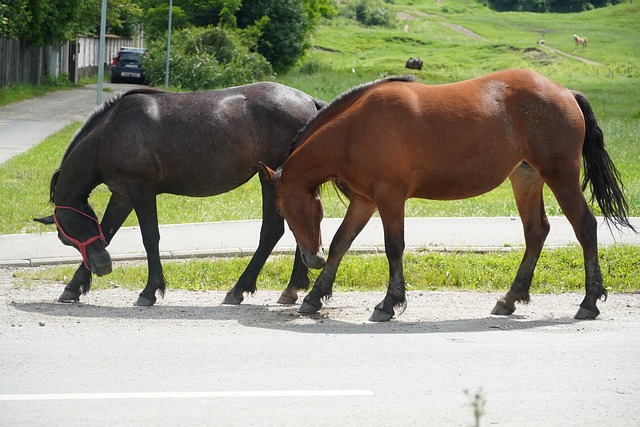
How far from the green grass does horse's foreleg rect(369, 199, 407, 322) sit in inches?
73.3

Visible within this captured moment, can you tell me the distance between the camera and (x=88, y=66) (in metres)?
60.9

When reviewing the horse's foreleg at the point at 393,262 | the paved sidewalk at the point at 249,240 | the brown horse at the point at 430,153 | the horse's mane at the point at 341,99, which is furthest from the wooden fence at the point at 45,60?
the horse's foreleg at the point at 393,262

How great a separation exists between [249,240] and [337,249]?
332cm

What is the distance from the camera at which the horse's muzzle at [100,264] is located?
973 centimetres

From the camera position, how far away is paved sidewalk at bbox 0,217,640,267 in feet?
39.7

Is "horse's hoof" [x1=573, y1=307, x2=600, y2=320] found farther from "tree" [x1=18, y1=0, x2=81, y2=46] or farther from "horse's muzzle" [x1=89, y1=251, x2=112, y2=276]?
"tree" [x1=18, y1=0, x2=81, y2=46]

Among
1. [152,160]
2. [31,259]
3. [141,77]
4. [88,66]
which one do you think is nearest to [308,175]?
[152,160]

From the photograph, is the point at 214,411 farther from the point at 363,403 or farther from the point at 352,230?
the point at 352,230

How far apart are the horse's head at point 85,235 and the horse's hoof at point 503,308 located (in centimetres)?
339

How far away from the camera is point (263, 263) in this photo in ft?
33.2

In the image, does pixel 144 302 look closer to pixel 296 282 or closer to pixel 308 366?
pixel 296 282

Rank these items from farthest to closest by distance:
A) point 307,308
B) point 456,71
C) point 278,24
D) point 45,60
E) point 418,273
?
1. point 456,71
2. point 278,24
3. point 45,60
4. point 418,273
5. point 307,308

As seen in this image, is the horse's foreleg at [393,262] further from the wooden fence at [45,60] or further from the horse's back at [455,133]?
the wooden fence at [45,60]

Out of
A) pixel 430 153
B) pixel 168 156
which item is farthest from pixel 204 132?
pixel 430 153
